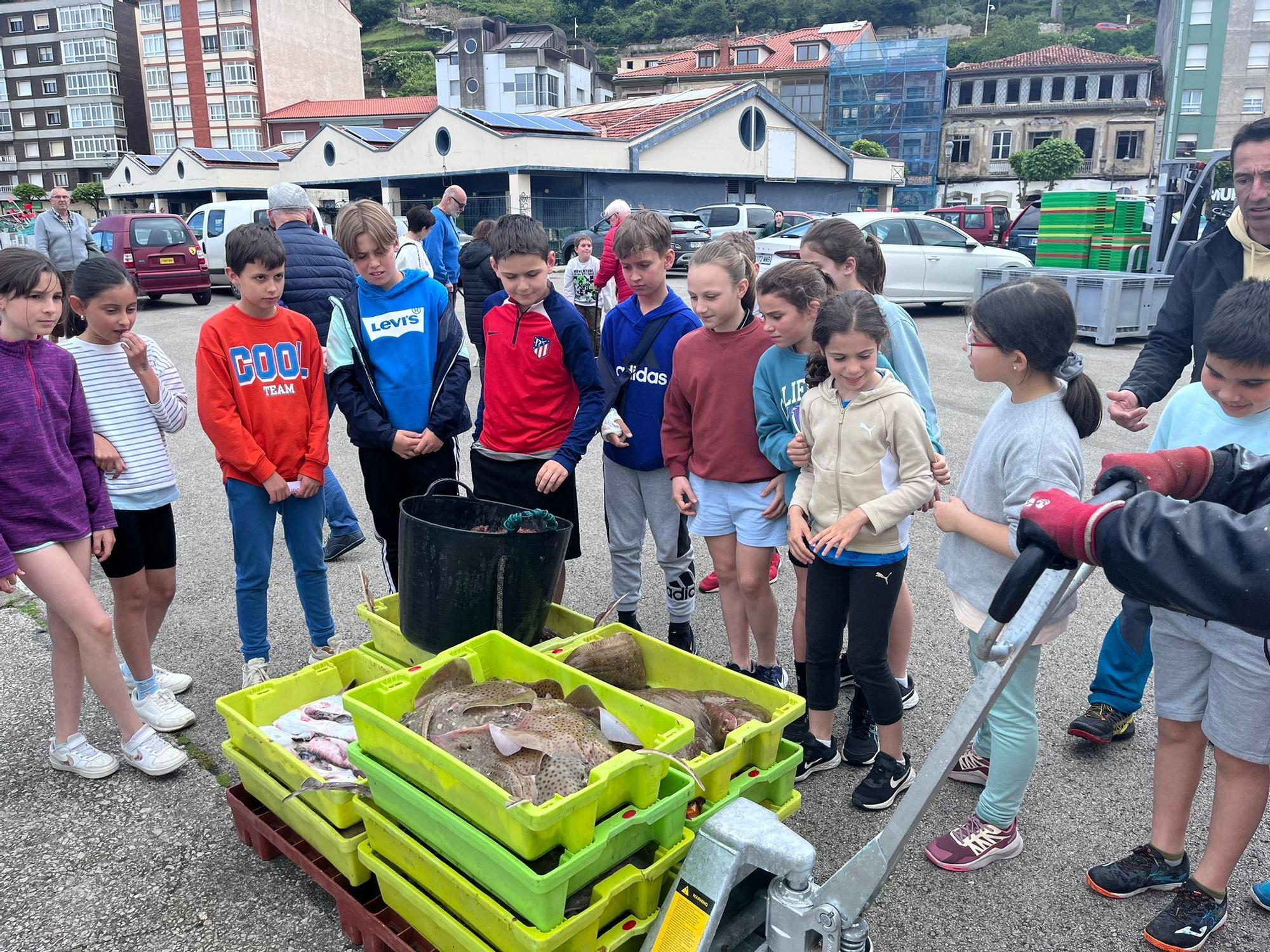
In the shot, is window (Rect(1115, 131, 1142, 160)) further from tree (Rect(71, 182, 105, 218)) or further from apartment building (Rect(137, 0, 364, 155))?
tree (Rect(71, 182, 105, 218))

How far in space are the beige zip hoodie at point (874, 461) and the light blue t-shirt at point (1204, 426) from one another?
2.14 ft

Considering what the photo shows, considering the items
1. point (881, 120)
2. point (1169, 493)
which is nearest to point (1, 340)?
point (1169, 493)

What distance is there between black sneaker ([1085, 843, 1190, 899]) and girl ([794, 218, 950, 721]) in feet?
2.79

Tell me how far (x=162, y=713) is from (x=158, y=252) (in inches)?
623

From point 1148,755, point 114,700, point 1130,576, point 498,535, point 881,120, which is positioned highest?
point 881,120

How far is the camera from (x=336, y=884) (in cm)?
231

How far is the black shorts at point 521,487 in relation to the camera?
366cm

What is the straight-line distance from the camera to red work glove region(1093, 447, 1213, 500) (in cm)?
171

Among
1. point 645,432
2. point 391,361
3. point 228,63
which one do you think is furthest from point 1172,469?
point 228,63

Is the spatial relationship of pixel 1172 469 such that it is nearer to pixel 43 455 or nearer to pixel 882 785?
pixel 882 785

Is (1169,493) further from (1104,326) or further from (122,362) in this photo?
(1104,326)

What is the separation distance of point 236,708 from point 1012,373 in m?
2.53

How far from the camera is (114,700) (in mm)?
3027

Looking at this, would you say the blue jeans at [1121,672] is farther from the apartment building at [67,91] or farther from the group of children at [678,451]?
the apartment building at [67,91]
